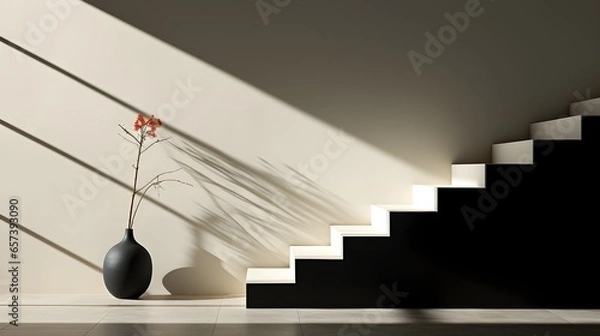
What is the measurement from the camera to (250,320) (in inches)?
170

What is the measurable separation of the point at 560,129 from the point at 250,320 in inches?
87.8

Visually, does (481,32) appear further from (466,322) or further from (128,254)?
(128,254)

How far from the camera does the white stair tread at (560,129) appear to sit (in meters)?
4.83

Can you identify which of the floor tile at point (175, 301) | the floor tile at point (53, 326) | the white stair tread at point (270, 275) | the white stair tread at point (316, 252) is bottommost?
the floor tile at point (175, 301)

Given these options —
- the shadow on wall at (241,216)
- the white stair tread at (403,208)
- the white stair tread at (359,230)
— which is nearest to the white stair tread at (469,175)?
the white stair tread at (403,208)

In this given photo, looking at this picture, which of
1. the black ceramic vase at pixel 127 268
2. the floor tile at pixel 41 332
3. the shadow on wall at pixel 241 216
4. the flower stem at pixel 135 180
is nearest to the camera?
the floor tile at pixel 41 332

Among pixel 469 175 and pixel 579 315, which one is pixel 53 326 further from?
pixel 579 315

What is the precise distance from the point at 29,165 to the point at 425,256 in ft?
8.36

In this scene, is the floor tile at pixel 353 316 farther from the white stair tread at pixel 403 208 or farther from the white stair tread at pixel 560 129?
the white stair tread at pixel 560 129

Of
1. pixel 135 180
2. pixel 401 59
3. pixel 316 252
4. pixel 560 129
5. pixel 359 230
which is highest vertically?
pixel 401 59

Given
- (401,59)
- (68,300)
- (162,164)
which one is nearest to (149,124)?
(162,164)

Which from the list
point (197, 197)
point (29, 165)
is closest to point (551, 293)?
point (197, 197)

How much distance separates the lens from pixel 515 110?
537 cm

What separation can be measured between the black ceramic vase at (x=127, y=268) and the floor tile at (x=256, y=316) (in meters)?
0.58
